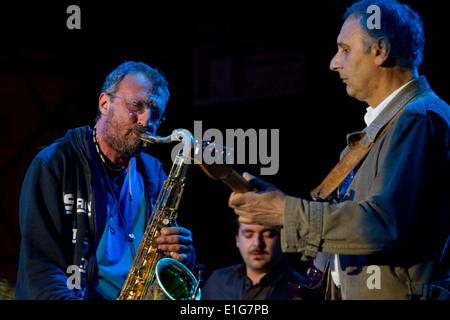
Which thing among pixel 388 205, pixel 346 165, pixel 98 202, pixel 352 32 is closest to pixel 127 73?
pixel 98 202

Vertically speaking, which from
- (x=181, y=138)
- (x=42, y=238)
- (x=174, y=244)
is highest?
(x=181, y=138)

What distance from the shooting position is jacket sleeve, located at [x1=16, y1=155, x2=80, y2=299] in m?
2.67

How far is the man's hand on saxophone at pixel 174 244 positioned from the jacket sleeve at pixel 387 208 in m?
1.17

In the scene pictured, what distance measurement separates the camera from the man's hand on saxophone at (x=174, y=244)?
3154 mm

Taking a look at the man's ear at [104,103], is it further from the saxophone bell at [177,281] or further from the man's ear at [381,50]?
the man's ear at [381,50]

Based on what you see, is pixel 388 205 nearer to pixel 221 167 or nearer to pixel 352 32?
pixel 221 167

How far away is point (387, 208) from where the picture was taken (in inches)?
79.8

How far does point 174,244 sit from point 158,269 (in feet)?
0.66

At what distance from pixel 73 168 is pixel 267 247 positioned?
243 centimetres

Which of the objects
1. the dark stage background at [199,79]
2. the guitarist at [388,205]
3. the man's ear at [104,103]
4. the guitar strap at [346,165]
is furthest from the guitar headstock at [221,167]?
the dark stage background at [199,79]

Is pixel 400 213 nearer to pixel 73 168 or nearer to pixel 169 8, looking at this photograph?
pixel 73 168

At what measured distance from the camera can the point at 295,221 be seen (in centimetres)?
210

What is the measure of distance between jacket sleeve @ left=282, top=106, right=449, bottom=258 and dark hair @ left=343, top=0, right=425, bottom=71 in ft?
1.40
